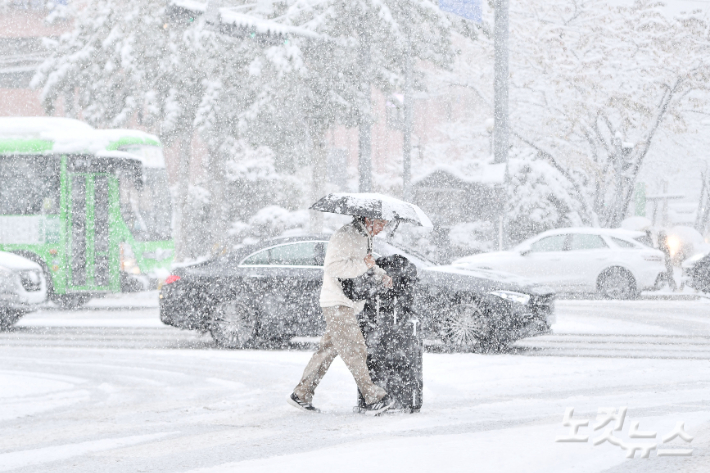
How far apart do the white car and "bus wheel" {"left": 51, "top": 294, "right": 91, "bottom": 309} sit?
7295mm

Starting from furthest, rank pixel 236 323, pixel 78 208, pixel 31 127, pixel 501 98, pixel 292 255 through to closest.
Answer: pixel 501 98
pixel 31 127
pixel 78 208
pixel 292 255
pixel 236 323

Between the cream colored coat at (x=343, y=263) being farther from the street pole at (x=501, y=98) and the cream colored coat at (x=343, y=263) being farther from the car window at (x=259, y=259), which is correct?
the street pole at (x=501, y=98)

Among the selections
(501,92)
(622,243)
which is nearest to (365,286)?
(622,243)

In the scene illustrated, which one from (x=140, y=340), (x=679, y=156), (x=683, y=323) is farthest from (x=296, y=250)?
(x=679, y=156)

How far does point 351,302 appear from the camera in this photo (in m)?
8.23

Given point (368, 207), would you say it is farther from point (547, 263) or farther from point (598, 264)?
point (598, 264)

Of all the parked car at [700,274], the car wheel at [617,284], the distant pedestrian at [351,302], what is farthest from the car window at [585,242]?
the distant pedestrian at [351,302]

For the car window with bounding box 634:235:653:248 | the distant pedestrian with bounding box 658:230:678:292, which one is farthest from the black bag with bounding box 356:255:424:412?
the distant pedestrian with bounding box 658:230:678:292

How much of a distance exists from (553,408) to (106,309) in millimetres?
13558

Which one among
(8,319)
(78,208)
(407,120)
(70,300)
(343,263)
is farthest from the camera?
(407,120)

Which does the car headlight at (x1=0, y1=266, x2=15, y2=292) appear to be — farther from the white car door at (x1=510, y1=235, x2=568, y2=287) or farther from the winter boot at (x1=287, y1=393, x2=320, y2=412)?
the white car door at (x1=510, y1=235, x2=568, y2=287)

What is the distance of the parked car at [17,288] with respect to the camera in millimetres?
16078

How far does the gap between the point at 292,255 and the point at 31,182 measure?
8.44 m

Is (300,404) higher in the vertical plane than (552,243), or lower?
lower
